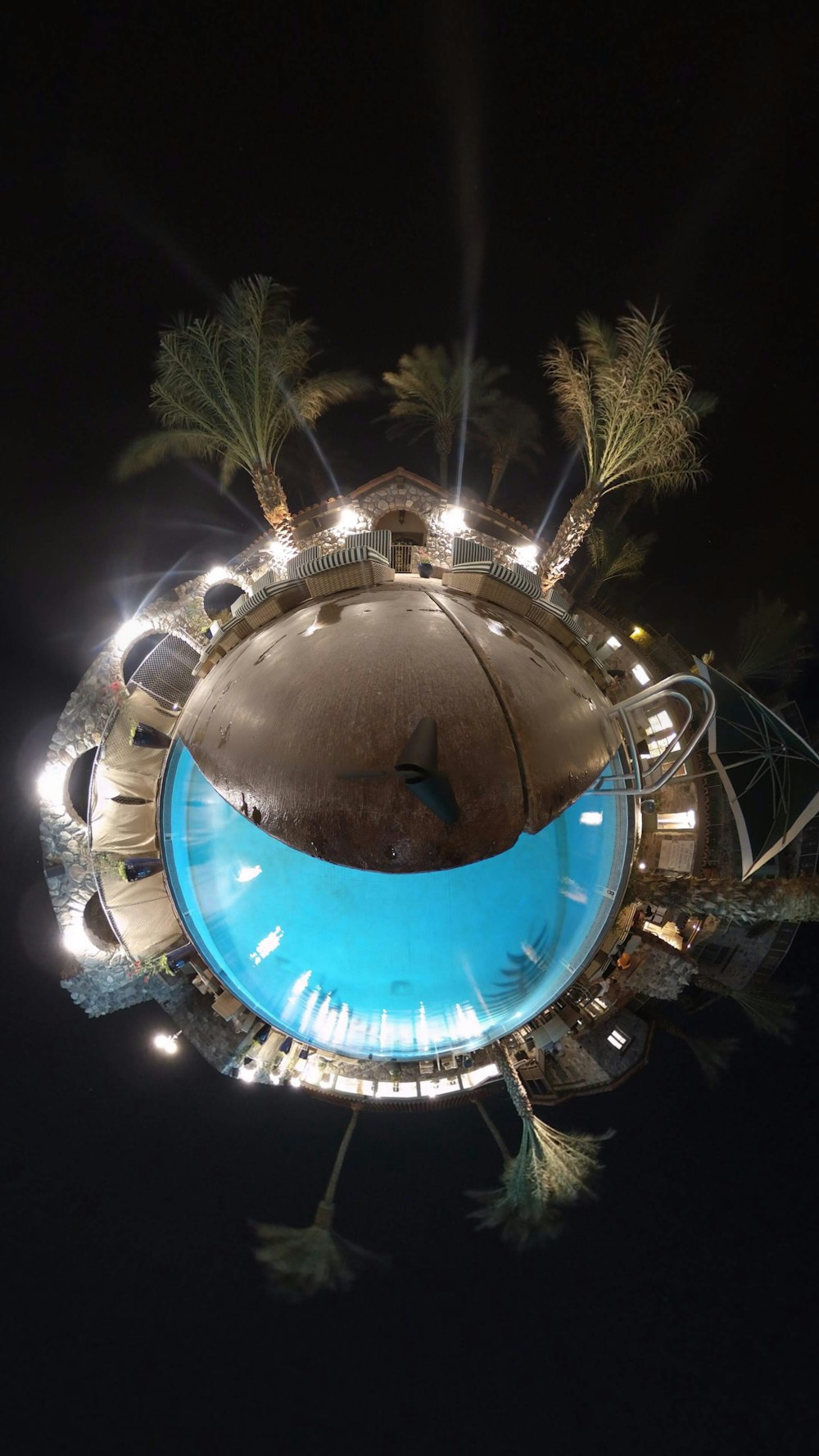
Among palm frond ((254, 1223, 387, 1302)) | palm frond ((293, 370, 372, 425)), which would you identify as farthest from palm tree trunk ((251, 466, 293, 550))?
palm frond ((254, 1223, 387, 1302))

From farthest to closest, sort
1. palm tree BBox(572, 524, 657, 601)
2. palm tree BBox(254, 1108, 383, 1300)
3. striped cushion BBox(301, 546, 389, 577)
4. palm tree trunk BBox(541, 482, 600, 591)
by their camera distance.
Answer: palm tree BBox(572, 524, 657, 601) → palm tree trunk BBox(541, 482, 600, 591) → palm tree BBox(254, 1108, 383, 1300) → striped cushion BBox(301, 546, 389, 577)

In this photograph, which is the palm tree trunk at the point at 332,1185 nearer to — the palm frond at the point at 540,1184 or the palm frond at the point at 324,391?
the palm frond at the point at 540,1184

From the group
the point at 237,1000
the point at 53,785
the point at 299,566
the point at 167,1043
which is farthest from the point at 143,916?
the point at 299,566

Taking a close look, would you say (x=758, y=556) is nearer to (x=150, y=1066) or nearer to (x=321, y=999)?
(x=321, y=999)

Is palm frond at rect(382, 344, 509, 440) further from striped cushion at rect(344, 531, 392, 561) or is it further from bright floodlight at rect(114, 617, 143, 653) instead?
bright floodlight at rect(114, 617, 143, 653)

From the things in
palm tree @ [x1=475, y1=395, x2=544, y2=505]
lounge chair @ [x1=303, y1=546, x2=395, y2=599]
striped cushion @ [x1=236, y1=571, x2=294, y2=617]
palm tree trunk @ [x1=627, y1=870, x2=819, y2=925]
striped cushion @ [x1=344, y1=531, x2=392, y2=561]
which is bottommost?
palm tree trunk @ [x1=627, y1=870, x2=819, y2=925]

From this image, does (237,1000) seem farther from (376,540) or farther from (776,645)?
(776,645)

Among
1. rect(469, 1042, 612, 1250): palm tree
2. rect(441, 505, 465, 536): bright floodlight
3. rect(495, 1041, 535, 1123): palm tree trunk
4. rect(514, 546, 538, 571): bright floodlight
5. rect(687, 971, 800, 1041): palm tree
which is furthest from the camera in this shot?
rect(441, 505, 465, 536): bright floodlight
